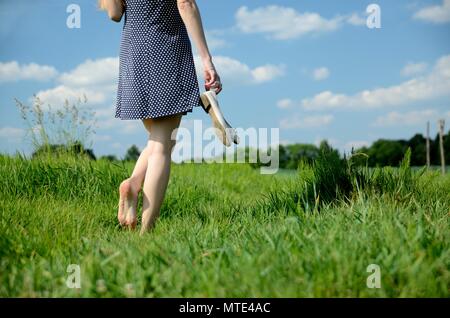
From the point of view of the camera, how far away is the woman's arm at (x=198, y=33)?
9.36ft

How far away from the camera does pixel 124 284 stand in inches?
79.2

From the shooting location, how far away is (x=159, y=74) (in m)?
2.94

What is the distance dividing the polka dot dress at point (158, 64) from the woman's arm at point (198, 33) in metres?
0.12

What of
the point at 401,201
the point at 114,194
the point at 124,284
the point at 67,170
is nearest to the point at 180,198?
the point at 114,194

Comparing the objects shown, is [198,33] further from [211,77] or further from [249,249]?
[249,249]

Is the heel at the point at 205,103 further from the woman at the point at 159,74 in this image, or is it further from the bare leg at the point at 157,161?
the bare leg at the point at 157,161

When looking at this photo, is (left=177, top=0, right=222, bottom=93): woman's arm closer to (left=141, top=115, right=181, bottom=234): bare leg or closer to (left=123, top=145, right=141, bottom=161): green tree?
(left=141, top=115, right=181, bottom=234): bare leg

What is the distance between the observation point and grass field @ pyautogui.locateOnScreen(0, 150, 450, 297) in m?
1.89
